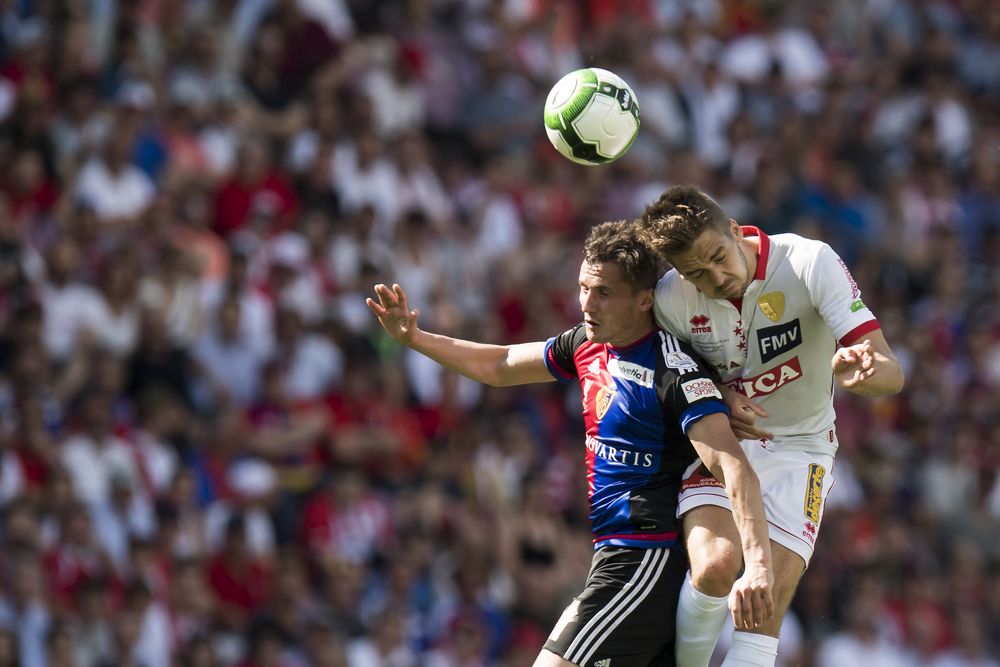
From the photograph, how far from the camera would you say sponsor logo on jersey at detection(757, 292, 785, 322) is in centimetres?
705

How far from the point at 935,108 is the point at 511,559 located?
867 cm

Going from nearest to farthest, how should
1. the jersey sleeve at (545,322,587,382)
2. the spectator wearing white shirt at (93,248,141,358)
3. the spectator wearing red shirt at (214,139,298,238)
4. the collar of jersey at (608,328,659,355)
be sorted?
the collar of jersey at (608,328,659,355) < the jersey sleeve at (545,322,587,382) < the spectator wearing white shirt at (93,248,141,358) < the spectator wearing red shirt at (214,139,298,238)

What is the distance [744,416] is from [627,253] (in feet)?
2.88

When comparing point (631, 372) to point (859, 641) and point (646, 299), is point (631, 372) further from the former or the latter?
point (859, 641)

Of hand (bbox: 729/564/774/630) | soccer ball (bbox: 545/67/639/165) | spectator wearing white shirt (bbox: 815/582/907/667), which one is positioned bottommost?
spectator wearing white shirt (bbox: 815/582/907/667)

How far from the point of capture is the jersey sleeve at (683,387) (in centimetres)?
677

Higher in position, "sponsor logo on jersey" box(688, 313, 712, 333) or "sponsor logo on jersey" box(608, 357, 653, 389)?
"sponsor logo on jersey" box(688, 313, 712, 333)

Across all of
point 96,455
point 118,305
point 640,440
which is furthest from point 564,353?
point 118,305

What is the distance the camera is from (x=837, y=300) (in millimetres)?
6879

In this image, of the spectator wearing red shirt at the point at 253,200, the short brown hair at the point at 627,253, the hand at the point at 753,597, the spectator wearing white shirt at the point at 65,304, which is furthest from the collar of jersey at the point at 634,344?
the spectator wearing red shirt at the point at 253,200

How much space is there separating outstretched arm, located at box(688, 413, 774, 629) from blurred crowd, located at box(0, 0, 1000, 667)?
5333mm

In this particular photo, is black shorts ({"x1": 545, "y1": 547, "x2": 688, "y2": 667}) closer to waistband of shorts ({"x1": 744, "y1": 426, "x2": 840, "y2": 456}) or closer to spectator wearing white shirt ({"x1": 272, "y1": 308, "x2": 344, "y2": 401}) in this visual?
waistband of shorts ({"x1": 744, "y1": 426, "x2": 840, "y2": 456})

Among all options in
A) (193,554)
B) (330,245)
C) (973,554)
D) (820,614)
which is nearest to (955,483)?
(973,554)

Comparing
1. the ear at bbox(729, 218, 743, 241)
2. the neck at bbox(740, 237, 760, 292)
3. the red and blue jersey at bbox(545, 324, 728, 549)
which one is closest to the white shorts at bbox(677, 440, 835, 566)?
the red and blue jersey at bbox(545, 324, 728, 549)
